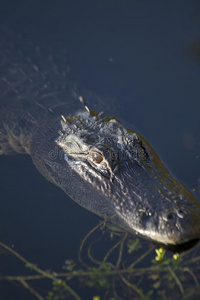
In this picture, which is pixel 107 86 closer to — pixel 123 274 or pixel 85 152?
pixel 85 152

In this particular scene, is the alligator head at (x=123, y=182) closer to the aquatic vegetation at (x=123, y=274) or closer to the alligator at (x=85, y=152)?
the alligator at (x=85, y=152)

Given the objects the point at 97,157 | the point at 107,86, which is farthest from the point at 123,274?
the point at 107,86

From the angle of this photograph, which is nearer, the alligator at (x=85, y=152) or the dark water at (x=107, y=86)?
the alligator at (x=85, y=152)

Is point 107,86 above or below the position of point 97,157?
above

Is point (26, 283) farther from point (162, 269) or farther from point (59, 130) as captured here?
point (59, 130)

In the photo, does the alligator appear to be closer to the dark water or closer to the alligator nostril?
the alligator nostril

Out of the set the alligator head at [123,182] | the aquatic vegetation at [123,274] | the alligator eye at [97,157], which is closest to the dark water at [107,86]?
the aquatic vegetation at [123,274]

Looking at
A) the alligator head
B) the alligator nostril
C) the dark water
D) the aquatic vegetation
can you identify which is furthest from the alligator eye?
the alligator nostril
